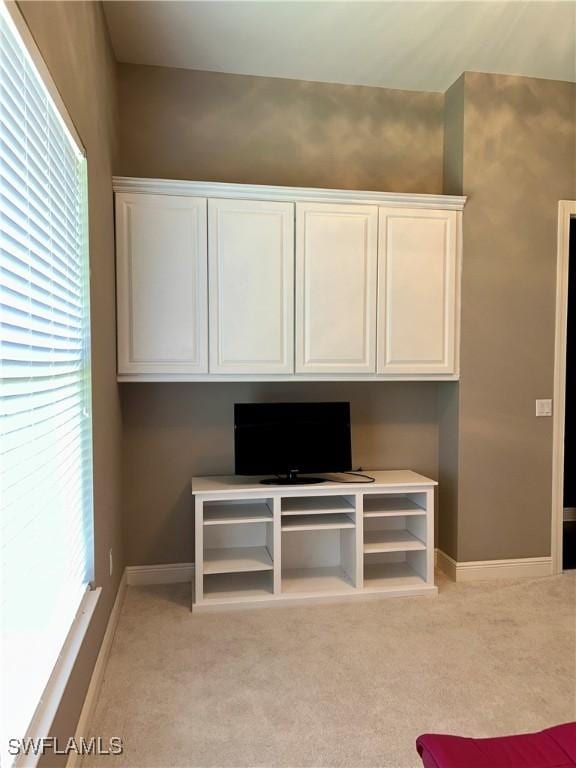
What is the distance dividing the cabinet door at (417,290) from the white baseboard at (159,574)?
178 centimetres

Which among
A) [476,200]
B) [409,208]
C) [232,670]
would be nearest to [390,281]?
[409,208]

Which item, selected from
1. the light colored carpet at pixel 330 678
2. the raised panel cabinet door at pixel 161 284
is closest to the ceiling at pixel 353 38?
the raised panel cabinet door at pixel 161 284

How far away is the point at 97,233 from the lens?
2242mm

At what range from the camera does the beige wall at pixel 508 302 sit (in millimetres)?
3131

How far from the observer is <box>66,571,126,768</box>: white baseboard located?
1.65 metres

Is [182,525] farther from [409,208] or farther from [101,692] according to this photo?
[409,208]

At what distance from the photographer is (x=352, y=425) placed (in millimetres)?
3318

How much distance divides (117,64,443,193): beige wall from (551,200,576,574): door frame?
86 cm

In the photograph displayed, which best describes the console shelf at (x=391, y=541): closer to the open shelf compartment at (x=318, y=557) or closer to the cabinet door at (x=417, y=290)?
the open shelf compartment at (x=318, y=557)

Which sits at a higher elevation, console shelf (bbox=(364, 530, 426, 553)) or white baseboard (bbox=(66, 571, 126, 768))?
console shelf (bbox=(364, 530, 426, 553))

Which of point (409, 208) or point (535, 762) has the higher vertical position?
point (409, 208)

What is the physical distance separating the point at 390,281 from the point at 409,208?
18.0 inches

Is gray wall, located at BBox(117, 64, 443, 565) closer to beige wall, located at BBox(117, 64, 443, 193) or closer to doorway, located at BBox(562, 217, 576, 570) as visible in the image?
beige wall, located at BBox(117, 64, 443, 193)

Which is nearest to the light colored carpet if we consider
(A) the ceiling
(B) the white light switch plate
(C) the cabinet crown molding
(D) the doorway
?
(B) the white light switch plate
